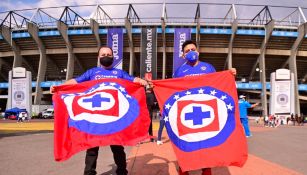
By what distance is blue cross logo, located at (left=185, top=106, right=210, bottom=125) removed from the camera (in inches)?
169

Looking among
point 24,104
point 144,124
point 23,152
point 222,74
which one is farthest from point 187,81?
point 24,104

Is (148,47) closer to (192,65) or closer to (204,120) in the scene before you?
(192,65)

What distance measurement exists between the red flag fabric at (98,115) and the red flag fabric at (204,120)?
45 cm

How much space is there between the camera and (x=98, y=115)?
4.59 meters

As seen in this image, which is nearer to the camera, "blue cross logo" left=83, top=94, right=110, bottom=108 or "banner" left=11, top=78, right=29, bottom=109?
"blue cross logo" left=83, top=94, right=110, bottom=108

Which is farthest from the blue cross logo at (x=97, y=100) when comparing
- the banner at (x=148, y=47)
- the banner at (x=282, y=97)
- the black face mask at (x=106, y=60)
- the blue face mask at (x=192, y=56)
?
the banner at (x=148, y=47)

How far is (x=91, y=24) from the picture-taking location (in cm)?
5112

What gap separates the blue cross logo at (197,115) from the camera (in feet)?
14.1

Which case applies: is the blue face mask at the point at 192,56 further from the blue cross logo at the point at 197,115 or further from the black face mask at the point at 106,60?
the black face mask at the point at 106,60

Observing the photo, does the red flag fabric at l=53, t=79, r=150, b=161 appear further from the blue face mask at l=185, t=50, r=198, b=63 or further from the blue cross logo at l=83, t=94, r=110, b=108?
the blue face mask at l=185, t=50, r=198, b=63

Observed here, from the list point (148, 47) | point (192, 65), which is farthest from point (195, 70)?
point (148, 47)

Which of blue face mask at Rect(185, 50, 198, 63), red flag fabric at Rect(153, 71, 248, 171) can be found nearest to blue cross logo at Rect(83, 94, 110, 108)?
red flag fabric at Rect(153, 71, 248, 171)

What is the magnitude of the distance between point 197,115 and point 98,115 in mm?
1376

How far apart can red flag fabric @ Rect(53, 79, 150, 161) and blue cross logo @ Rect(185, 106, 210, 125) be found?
73cm
